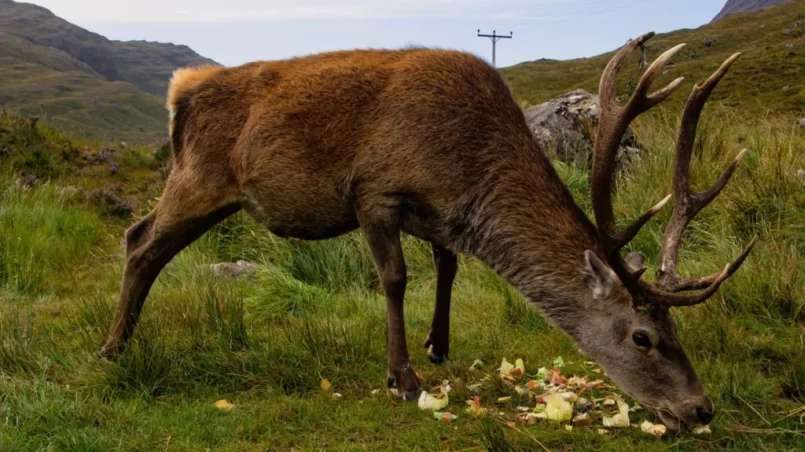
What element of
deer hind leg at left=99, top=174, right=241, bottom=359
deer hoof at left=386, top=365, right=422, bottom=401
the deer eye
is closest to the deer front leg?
deer hoof at left=386, top=365, right=422, bottom=401

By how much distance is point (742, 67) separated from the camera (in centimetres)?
4831

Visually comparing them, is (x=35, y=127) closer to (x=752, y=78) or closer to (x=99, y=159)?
(x=99, y=159)

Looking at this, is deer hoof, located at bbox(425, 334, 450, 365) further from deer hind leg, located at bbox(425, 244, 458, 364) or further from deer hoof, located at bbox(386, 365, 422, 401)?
deer hoof, located at bbox(386, 365, 422, 401)

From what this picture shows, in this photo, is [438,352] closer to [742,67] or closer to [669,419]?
[669,419]

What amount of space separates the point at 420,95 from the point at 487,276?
307 cm

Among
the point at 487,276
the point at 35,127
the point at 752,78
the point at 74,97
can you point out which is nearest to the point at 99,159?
the point at 35,127

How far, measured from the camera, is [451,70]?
15.6 ft

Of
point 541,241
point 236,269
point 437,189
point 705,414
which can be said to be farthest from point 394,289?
point 236,269

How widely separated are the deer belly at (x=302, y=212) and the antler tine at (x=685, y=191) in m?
1.91

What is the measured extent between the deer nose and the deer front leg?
1.60 meters

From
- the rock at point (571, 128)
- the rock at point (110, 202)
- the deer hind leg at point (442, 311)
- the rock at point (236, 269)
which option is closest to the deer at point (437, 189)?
the deer hind leg at point (442, 311)

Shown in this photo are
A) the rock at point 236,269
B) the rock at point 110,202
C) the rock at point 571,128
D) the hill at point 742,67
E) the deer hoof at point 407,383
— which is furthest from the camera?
the hill at point 742,67

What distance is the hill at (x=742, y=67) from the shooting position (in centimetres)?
3447

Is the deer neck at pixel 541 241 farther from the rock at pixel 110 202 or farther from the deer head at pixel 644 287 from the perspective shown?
the rock at pixel 110 202
